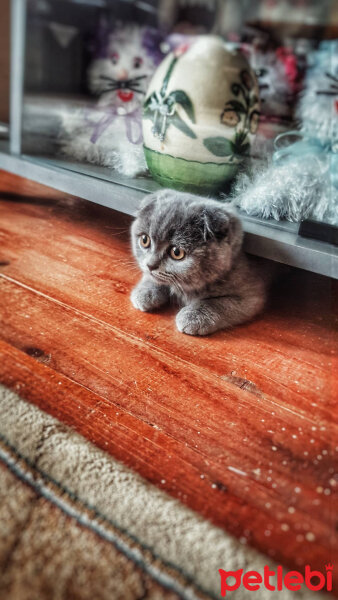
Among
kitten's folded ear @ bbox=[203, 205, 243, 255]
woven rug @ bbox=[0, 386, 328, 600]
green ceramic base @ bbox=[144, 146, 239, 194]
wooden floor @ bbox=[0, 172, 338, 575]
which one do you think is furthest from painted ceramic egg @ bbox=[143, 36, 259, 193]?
woven rug @ bbox=[0, 386, 328, 600]

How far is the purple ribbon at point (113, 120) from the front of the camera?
0.98 metres

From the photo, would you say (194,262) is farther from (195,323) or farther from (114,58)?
(114,58)

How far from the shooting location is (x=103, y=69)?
4.12 feet

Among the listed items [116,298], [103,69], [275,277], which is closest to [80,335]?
[116,298]

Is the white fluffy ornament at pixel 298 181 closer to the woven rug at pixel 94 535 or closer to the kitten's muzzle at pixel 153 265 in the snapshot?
the kitten's muzzle at pixel 153 265

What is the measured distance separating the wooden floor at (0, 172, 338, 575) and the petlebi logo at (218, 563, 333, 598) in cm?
1

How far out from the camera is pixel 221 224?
0.78 metres

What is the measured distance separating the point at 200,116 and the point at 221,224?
0.21 metres

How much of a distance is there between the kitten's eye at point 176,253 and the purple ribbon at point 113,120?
0.98 feet

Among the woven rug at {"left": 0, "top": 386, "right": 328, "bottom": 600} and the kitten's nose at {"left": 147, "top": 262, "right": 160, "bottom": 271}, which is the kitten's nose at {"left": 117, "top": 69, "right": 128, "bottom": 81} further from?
the woven rug at {"left": 0, "top": 386, "right": 328, "bottom": 600}

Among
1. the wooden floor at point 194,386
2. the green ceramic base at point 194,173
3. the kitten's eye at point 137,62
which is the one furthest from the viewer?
the kitten's eye at point 137,62

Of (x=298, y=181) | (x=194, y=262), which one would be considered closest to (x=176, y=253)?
(x=194, y=262)

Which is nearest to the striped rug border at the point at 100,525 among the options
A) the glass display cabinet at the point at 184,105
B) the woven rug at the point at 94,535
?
the woven rug at the point at 94,535

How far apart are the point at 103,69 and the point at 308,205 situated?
2.39 ft
